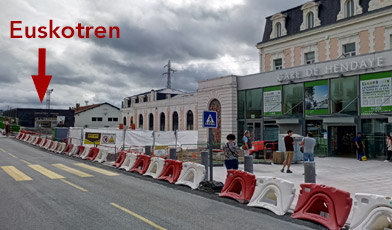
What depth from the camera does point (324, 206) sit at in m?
6.77

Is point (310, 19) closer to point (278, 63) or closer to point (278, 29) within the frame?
point (278, 29)

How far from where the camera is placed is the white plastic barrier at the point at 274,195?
7211 mm

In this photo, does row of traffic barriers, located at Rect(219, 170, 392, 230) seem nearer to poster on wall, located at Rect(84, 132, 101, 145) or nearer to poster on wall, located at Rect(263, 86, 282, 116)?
poster on wall, located at Rect(84, 132, 101, 145)

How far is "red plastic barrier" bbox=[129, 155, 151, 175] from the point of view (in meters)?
13.2

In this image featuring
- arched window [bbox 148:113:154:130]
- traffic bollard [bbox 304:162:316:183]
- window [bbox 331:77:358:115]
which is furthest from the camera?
arched window [bbox 148:113:154:130]

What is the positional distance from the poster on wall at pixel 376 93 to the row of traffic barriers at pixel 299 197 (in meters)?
13.3

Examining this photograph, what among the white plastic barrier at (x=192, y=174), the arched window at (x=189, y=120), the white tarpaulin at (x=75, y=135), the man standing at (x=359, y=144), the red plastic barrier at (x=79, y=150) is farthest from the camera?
the arched window at (x=189, y=120)

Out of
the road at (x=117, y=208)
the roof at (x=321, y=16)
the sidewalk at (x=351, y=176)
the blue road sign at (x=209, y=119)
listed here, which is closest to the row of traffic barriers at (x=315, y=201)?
the road at (x=117, y=208)

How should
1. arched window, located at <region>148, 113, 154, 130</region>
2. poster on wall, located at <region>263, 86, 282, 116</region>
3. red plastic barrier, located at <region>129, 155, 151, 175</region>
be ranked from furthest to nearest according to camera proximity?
arched window, located at <region>148, 113, 154, 130</region> < poster on wall, located at <region>263, 86, 282, 116</region> < red plastic barrier, located at <region>129, 155, 151, 175</region>

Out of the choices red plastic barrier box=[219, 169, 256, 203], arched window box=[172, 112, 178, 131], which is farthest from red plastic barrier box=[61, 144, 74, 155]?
arched window box=[172, 112, 178, 131]

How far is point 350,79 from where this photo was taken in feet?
65.5

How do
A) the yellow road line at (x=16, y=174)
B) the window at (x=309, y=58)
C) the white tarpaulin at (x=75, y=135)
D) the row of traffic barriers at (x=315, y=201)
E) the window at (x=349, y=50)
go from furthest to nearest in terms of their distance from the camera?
the window at (x=309, y=58), the window at (x=349, y=50), the white tarpaulin at (x=75, y=135), the yellow road line at (x=16, y=174), the row of traffic barriers at (x=315, y=201)

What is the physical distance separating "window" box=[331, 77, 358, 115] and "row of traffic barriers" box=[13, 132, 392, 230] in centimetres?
1340

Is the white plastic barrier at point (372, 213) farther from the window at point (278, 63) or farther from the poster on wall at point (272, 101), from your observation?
the window at point (278, 63)
